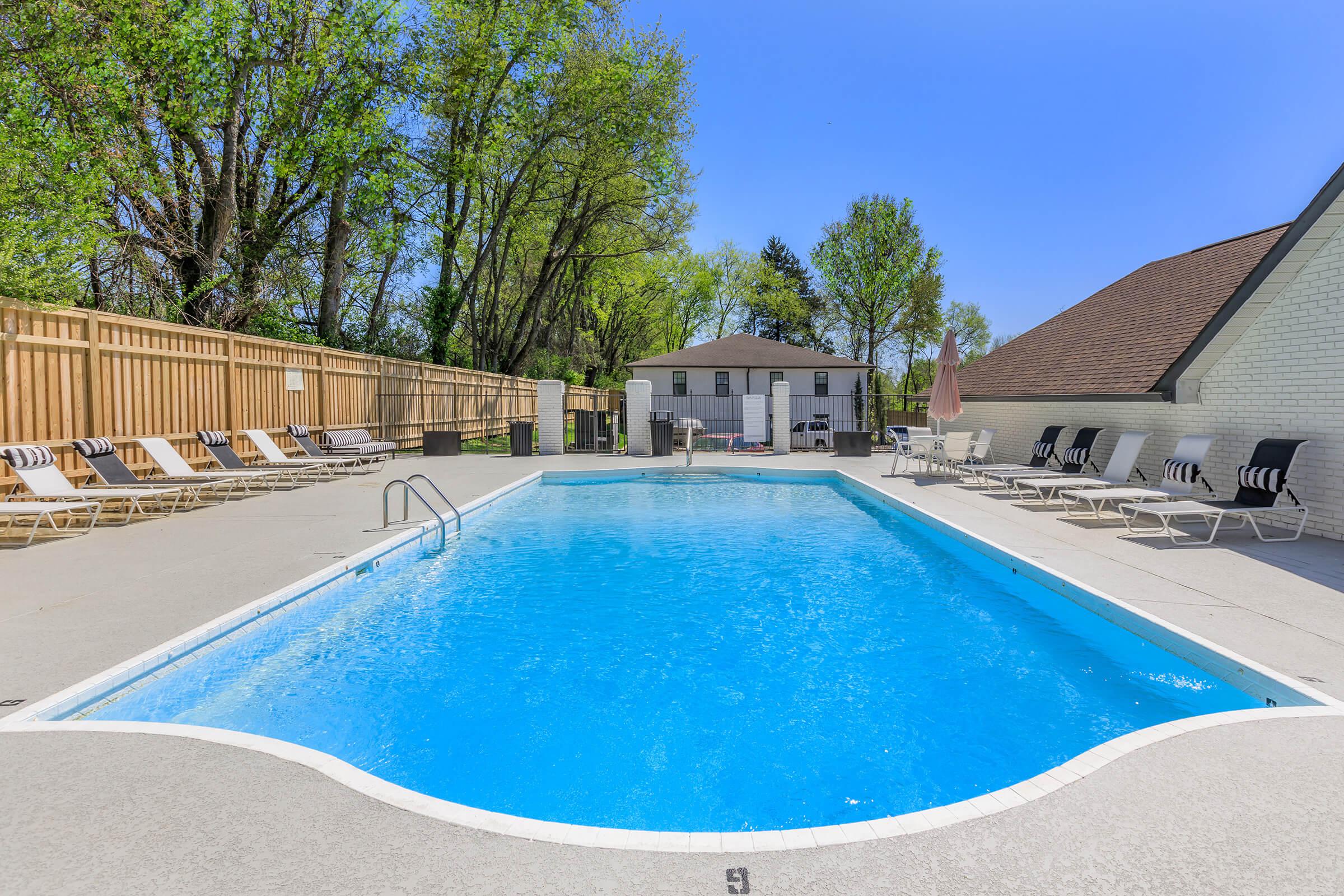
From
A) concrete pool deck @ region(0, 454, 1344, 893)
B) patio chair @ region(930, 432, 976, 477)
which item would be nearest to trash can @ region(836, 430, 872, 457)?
patio chair @ region(930, 432, 976, 477)

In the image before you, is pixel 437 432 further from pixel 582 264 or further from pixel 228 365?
pixel 582 264

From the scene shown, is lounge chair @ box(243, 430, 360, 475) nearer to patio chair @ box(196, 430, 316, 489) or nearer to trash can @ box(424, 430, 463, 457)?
patio chair @ box(196, 430, 316, 489)

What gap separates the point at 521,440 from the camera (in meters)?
→ 19.6

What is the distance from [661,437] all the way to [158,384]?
11584 mm

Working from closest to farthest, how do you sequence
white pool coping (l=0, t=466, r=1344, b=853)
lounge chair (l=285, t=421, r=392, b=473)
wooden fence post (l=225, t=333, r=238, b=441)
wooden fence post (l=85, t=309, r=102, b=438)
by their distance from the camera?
white pool coping (l=0, t=466, r=1344, b=853), wooden fence post (l=85, t=309, r=102, b=438), wooden fence post (l=225, t=333, r=238, b=441), lounge chair (l=285, t=421, r=392, b=473)

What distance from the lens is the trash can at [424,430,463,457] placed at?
19.5 metres

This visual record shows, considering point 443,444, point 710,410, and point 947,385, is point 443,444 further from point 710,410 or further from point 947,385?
point 710,410

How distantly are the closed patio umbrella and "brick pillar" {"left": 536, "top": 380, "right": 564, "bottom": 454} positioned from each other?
32.7 ft

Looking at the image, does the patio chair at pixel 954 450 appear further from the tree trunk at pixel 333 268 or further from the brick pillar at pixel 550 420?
the tree trunk at pixel 333 268

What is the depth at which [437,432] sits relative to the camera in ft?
63.3

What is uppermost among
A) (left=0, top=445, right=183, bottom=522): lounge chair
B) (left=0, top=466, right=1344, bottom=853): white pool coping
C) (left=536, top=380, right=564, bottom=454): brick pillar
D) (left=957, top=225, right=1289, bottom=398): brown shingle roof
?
(left=957, top=225, right=1289, bottom=398): brown shingle roof

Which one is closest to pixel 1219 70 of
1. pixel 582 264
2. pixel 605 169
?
pixel 605 169

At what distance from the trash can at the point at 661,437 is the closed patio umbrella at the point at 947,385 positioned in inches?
277

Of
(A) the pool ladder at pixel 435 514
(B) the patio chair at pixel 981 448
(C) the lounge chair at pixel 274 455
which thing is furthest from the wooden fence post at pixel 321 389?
(B) the patio chair at pixel 981 448
